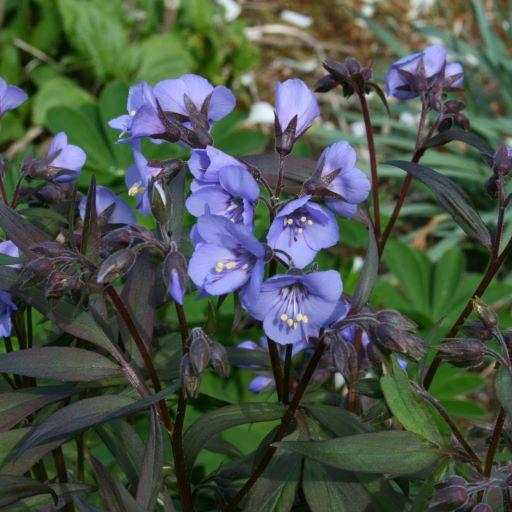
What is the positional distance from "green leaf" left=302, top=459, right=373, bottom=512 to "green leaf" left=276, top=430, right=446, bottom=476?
90 millimetres

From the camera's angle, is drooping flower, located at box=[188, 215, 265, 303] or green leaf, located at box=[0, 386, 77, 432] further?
green leaf, located at box=[0, 386, 77, 432]

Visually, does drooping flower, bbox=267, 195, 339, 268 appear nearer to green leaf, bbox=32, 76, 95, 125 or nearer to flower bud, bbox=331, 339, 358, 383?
flower bud, bbox=331, 339, 358, 383

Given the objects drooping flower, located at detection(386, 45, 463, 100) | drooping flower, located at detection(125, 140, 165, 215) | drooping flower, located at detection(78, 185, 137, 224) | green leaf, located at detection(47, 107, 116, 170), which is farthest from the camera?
green leaf, located at detection(47, 107, 116, 170)

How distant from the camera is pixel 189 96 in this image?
3.70 feet

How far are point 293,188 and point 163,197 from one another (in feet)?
0.65

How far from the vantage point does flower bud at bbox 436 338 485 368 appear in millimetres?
1077

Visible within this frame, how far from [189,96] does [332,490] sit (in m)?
0.55

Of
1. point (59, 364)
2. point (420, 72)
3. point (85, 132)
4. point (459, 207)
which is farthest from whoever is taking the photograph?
point (85, 132)

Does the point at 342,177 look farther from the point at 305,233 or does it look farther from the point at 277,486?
the point at 277,486

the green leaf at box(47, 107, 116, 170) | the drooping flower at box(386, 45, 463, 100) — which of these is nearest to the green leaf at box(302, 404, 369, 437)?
the drooping flower at box(386, 45, 463, 100)

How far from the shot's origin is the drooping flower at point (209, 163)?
1.00 meters

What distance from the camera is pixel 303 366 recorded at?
1.42m

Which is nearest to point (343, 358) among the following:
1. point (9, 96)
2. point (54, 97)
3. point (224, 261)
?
point (224, 261)

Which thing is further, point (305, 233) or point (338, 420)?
point (338, 420)
